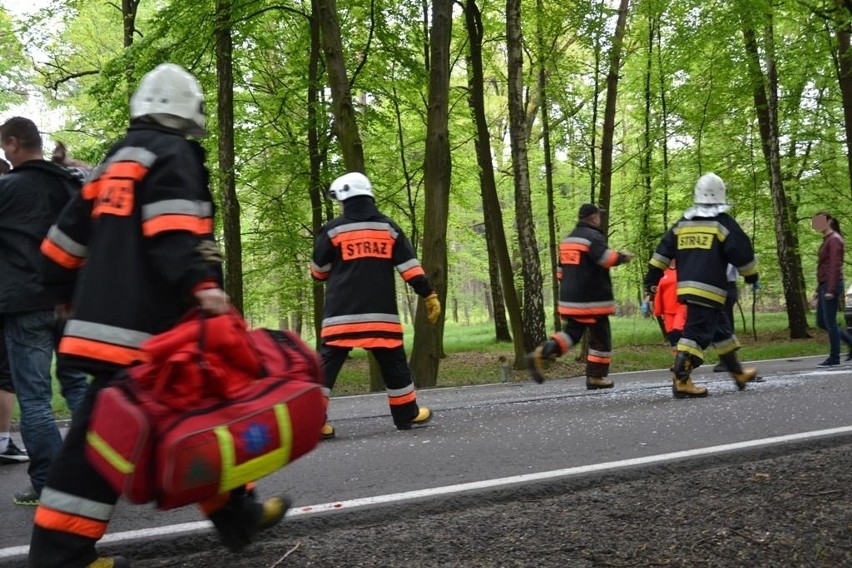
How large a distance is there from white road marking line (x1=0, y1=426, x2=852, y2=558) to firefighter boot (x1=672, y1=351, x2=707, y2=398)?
203 cm

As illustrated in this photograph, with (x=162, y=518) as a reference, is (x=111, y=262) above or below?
above

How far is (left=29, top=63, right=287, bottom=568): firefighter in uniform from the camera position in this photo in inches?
99.3

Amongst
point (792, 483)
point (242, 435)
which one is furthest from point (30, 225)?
point (792, 483)

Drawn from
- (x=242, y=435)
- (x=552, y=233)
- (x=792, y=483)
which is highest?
(x=552, y=233)

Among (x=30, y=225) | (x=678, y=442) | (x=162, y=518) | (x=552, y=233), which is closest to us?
(x=162, y=518)

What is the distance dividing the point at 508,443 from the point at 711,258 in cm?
326

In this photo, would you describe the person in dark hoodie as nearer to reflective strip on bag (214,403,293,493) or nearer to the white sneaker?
the white sneaker

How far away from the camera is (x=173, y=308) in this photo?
108 inches

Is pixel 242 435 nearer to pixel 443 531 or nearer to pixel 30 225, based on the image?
pixel 443 531

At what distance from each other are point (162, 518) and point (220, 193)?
32.1 ft

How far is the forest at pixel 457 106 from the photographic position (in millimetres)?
11836

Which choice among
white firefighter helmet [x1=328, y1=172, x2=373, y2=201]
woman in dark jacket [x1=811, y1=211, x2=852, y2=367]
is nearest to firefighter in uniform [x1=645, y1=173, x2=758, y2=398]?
white firefighter helmet [x1=328, y1=172, x2=373, y2=201]

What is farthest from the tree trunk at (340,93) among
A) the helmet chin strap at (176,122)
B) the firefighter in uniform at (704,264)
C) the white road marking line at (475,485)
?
the helmet chin strap at (176,122)

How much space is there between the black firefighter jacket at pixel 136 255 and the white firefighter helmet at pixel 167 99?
123mm
